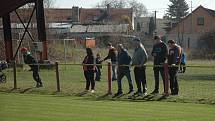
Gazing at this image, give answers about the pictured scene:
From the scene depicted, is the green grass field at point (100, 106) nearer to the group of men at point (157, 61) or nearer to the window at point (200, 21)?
the group of men at point (157, 61)

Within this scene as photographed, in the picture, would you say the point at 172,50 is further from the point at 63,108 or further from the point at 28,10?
the point at 28,10

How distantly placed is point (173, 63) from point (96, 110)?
4.50 meters

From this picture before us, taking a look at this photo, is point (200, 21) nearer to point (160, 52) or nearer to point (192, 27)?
point (192, 27)

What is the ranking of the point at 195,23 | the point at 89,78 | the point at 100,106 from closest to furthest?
the point at 100,106, the point at 89,78, the point at 195,23

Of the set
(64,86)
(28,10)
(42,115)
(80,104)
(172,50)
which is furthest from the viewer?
(28,10)

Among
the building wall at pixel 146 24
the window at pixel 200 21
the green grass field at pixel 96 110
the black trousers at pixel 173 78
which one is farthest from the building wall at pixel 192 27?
the green grass field at pixel 96 110

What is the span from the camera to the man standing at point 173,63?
53.6ft

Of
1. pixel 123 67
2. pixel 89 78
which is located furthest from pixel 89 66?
pixel 123 67

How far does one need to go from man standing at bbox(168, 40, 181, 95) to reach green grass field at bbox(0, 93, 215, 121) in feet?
5.50

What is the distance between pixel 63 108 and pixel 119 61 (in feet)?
16.7

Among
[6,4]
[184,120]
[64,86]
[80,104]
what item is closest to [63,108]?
[80,104]

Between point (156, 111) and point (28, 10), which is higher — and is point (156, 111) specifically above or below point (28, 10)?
below

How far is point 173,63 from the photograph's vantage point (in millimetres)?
16766

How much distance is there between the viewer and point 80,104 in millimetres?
14609
